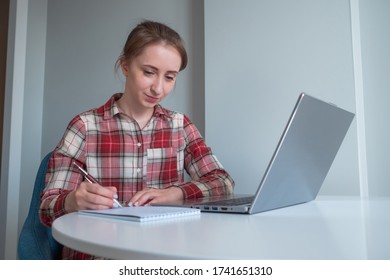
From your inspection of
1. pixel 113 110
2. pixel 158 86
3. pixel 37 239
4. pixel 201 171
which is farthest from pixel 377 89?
pixel 37 239

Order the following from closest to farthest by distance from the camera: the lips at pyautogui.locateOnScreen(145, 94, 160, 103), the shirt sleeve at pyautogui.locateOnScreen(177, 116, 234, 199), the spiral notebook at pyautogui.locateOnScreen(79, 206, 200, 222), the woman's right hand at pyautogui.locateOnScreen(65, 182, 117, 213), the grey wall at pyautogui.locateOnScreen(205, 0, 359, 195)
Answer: the spiral notebook at pyautogui.locateOnScreen(79, 206, 200, 222) < the woman's right hand at pyautogui.locateOnScreen(65, 182, 117, 213) < the shirt sleeve at pyautogui.locateOnScreen(177, 116, 234, 199) < the lips at pyautogui.locateOnScreen(145, 94, 160, 103) < the grey wall at pyautogui.locateOnScreen(205, 0, 359, 195)

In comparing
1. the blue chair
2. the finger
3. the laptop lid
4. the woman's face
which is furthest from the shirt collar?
the laptop lid

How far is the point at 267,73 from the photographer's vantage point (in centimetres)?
145

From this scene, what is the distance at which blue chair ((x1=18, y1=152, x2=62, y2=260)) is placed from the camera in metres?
0.84

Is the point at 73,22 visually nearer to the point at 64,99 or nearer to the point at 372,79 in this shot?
the point at 64,99

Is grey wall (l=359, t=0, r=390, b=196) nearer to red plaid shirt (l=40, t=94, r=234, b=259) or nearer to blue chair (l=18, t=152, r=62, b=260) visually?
red plaid shirt (l=40, t=94, r=234, b=259)

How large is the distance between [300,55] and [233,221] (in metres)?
1.00

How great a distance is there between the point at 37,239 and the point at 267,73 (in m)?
1.02

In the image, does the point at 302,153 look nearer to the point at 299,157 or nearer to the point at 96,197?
the point at 299,157

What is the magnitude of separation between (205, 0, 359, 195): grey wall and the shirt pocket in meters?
0.36

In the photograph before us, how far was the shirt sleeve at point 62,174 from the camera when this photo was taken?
83 centimetres

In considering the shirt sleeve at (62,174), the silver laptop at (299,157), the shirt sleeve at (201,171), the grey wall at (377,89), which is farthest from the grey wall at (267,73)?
the shirt sleeve at (62,174)

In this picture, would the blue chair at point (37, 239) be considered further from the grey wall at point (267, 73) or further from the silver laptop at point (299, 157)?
the grey wall at point (267, 73)

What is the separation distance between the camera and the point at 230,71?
4.99 ft
